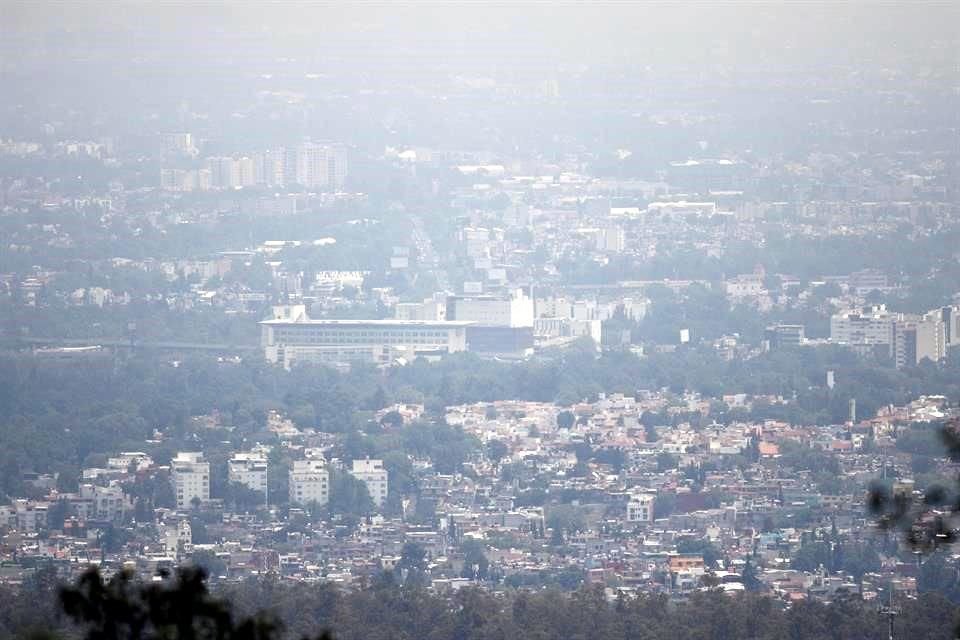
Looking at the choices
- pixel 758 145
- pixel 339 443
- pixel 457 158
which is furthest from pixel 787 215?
pixel 339 443

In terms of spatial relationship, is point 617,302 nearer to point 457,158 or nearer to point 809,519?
point 457,158

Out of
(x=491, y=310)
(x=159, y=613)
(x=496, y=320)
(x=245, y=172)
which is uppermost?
(x=245, y=172)

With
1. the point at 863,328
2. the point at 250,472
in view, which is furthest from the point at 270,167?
the point at 250,472

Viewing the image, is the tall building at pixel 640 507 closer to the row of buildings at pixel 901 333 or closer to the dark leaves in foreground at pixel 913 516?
the row of buildings at pixel 901 333

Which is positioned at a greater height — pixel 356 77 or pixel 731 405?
pixel 356 77

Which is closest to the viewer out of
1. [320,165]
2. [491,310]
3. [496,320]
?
[496,320]

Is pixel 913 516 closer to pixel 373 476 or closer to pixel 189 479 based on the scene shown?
pixel 189 479

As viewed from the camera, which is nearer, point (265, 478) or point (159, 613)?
point (159, 613)
